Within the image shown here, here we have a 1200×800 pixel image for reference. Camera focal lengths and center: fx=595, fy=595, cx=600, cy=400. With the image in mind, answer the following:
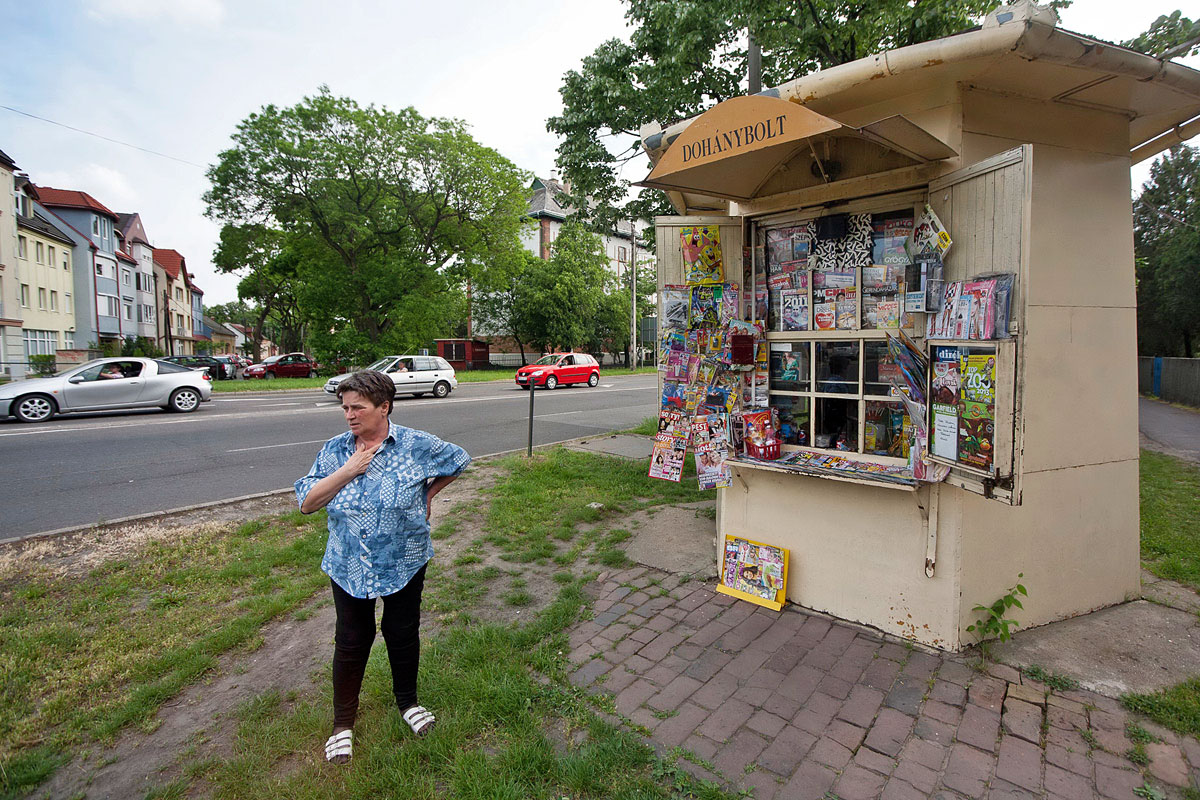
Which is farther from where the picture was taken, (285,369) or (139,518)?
(285,369)

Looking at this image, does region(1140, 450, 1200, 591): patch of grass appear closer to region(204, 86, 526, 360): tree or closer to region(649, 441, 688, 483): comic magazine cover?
region(649, 441, 688, 483): comic magazine cover

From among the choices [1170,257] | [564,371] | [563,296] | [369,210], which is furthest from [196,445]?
[1170,257]

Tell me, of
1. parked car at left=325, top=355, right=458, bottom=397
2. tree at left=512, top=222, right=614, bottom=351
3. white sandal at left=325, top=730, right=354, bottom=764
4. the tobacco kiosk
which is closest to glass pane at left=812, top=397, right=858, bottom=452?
the tobacco kiosk

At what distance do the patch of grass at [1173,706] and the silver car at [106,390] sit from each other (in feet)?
57.4

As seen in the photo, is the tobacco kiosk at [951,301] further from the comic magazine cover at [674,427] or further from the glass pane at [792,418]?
the comic magazine cover at [674,427]

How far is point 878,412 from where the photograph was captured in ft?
12.0

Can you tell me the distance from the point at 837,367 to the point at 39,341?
4172 cm

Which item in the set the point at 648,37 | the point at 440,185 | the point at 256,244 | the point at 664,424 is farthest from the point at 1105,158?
the point at 256,244

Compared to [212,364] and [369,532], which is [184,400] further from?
[212,364]

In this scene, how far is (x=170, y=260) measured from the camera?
5812cm

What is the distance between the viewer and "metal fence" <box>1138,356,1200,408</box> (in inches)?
749

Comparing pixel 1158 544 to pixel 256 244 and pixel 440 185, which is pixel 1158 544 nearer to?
pixel 440 185

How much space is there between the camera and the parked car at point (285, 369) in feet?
109

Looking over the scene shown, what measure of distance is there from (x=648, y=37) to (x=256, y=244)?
28732mm
